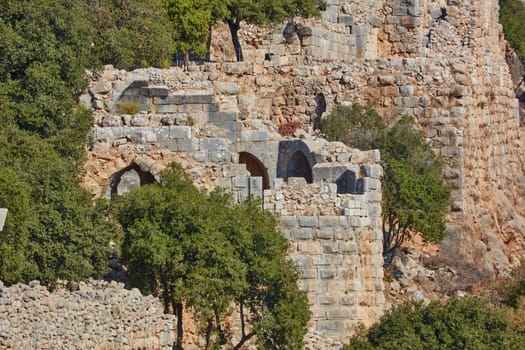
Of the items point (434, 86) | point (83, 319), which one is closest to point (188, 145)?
point (83, 319)

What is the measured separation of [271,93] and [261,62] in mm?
1161

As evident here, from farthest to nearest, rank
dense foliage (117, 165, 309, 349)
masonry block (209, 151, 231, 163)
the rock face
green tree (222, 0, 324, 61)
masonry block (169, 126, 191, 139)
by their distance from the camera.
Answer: green tree (222, 0, 324, 61), masonry block (169, 126, 191, 139), masonry block (209, 151, 231, 163), the rock face, dense foliage (117, 165, 309, 349)

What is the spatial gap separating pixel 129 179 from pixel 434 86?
11367 millimetres

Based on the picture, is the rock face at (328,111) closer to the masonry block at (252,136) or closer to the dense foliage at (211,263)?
the masonry block at (252,136)

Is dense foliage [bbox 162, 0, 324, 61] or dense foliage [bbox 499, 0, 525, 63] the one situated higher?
dense foliage [bbox 499, 0, 525, 63]

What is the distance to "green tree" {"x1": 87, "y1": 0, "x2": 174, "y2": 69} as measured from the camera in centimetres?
5581

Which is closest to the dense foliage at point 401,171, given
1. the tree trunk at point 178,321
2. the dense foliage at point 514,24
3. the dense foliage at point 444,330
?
the dense foliage at point 444,330

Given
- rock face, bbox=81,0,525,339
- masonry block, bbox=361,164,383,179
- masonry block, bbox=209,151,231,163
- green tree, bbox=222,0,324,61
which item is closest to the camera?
rock face, bbox=81,0,525,339

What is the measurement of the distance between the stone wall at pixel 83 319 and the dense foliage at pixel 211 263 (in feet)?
4.26

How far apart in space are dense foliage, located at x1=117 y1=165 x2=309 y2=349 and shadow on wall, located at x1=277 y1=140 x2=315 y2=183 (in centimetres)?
551

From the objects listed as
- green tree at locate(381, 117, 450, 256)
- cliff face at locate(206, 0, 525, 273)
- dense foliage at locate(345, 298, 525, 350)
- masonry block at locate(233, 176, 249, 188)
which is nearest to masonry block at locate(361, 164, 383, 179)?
masonry block at locate(233, 176, 249, 188)

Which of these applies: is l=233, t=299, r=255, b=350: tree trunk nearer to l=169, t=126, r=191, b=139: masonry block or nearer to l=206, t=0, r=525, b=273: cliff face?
l=169, t=126, r=191, b=139: masonry block

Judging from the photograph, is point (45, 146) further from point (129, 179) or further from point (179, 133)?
point (179, 133)

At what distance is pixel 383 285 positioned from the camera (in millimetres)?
51000
